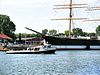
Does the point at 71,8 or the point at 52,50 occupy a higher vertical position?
the point at 71,8

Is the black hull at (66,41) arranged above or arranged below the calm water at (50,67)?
above

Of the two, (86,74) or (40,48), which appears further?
(40,48)

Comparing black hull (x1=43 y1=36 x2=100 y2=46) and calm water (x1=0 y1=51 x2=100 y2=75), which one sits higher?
black hull (x1=43 y1=36 x2=100 y2=46)

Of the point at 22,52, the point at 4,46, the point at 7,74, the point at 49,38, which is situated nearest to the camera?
the point at 7,74

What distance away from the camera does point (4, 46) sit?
15950 cm

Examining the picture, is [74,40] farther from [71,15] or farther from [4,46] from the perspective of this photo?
[4,46]

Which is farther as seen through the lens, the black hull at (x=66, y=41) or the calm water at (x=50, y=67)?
the black hull at (x=66, y=41)

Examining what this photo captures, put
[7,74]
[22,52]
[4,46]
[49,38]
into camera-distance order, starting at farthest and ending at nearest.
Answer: [49,38]
[4,46]
[22,52]
[7,74]

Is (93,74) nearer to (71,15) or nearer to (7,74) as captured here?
(7,74)

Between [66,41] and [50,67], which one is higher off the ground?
[66,41]

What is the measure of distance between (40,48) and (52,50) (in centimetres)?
339

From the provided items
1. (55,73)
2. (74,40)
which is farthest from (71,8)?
(55,73)

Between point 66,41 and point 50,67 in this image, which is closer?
point 50,67

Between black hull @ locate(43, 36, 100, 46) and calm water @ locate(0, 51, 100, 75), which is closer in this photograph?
calm water @ locate(0, 51, 100, 75)
